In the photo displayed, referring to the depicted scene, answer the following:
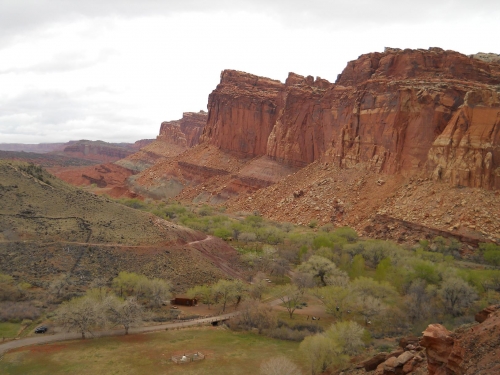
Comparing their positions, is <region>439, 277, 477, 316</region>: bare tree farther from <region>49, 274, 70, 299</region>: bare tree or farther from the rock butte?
<region>49, 274, 70, 299</region>: bare tree

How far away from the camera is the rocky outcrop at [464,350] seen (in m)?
12.0

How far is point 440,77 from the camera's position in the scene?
2429 inches

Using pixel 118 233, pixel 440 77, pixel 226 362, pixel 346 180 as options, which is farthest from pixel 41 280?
pixel 440 77

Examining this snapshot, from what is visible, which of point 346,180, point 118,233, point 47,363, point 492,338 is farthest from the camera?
point 346,180

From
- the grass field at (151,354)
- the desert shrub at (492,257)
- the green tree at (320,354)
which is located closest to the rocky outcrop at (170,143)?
the desert shrub at (492,257)

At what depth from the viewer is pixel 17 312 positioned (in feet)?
96.6

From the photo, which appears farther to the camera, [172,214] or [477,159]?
[172,214]

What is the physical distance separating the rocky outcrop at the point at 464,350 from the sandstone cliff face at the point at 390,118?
42.9m

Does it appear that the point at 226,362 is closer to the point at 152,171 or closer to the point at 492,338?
the point at 492,338

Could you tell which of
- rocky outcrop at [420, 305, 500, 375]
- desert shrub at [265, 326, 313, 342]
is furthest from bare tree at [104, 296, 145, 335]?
rocky outcrop at [420, 305, 500, 375]

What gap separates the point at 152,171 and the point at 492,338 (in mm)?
99654

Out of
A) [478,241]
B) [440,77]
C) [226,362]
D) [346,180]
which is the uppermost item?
[440,77]

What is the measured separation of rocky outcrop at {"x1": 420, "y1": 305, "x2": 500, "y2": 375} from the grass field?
1220cm

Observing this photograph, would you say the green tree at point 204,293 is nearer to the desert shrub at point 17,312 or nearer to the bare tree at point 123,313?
the bare tree at point 123,313
